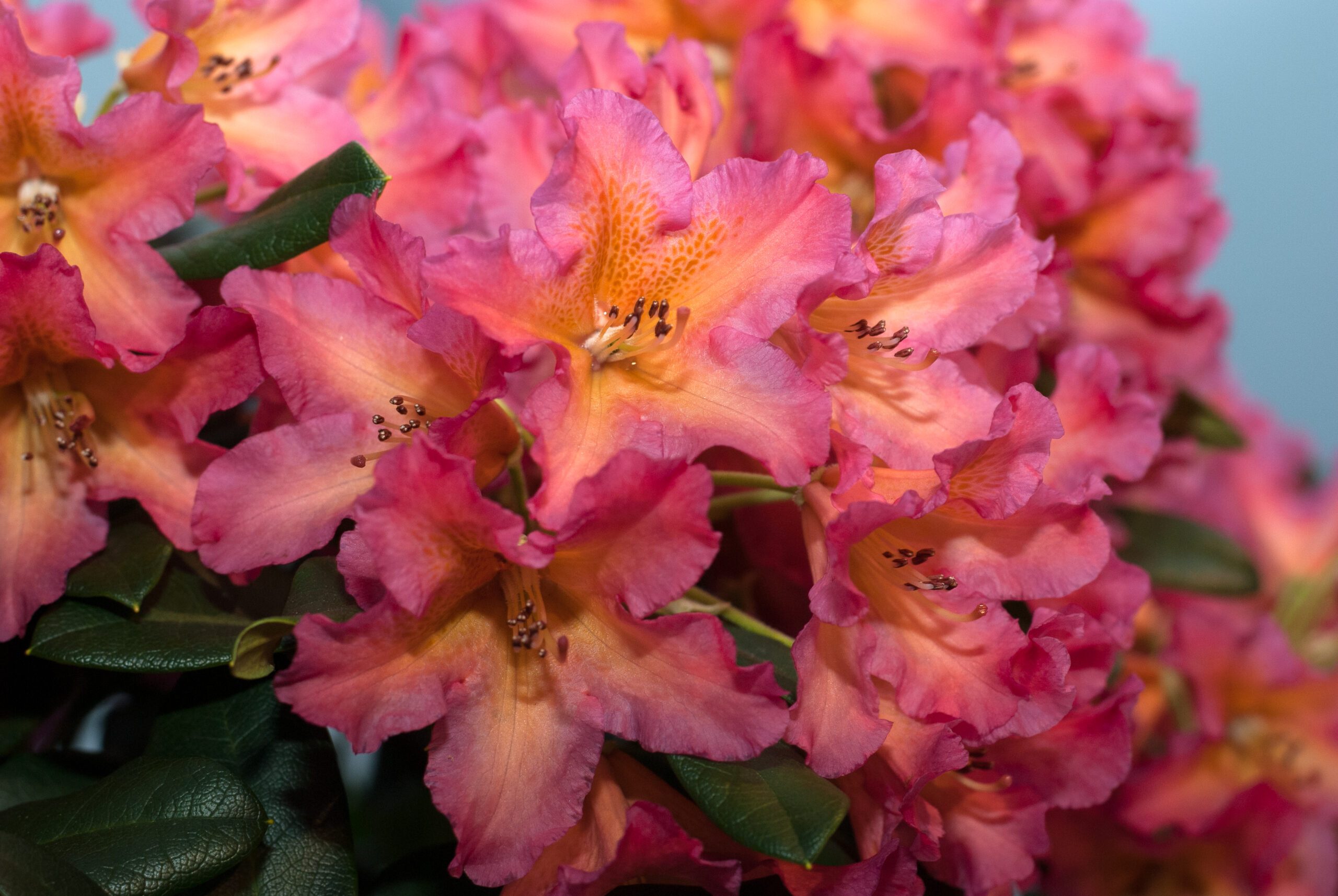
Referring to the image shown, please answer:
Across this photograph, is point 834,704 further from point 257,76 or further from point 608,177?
point 257,76

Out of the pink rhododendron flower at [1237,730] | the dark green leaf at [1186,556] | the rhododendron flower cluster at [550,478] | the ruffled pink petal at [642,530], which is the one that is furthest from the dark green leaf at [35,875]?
the dark green leaf at [1186,556]

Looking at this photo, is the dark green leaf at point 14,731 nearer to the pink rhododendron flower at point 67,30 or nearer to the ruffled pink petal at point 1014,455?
the pink rhododendron flower at point 67,30

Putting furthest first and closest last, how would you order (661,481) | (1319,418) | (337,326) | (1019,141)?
(1319,418) < (1019,141) < (337,326) < (661,481)

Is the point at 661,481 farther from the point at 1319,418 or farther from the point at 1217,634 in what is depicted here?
the point at 1319,418

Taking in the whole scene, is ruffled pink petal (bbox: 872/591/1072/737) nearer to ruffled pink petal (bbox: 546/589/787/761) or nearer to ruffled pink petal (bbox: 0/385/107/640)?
ruffled pink petal (bbox: 546/589/787/761)

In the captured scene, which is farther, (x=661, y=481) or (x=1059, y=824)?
(x=1059, y=824)

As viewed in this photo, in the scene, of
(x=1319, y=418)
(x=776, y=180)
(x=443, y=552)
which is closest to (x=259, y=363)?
(x=443, y=552)

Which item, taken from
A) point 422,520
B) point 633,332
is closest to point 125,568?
point 422,520
